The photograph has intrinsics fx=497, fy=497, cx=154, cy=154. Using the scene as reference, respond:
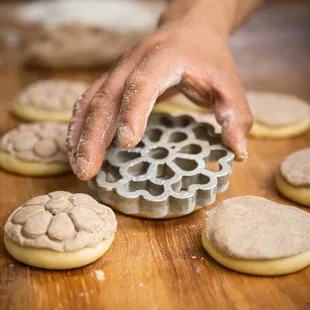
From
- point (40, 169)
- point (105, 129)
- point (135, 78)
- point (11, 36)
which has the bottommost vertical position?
point (11, 36)

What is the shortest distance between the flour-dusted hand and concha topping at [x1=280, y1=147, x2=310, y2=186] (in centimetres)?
14

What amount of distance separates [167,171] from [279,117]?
646 mm

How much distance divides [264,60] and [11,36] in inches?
61.4

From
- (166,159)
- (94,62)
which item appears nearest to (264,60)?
(94,62)

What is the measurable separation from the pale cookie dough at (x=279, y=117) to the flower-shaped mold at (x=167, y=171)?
312 millimetres

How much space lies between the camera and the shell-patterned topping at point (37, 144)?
5.57 feet

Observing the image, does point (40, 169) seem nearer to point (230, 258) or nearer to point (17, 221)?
point (17, 221)

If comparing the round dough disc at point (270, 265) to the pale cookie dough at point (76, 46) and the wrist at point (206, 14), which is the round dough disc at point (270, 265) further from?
the pale cookie dough at point (76, 46)

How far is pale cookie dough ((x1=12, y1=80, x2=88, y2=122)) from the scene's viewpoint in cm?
205

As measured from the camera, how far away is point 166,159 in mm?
1557

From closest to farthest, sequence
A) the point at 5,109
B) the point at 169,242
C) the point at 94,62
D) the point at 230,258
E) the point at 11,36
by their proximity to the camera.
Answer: the point at 230,258
the point at 169,242
the point at 5,109
the point at 94,62
the point at 11,36

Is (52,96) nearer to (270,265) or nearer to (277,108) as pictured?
(277,108)

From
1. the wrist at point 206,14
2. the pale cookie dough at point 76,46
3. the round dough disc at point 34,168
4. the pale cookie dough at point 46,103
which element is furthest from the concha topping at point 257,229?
the pale cookie dough at point 76,46

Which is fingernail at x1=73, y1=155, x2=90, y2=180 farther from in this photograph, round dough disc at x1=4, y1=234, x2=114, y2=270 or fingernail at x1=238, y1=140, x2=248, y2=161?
fingernail at x1=238, y1=140, x2=248, y2=161
